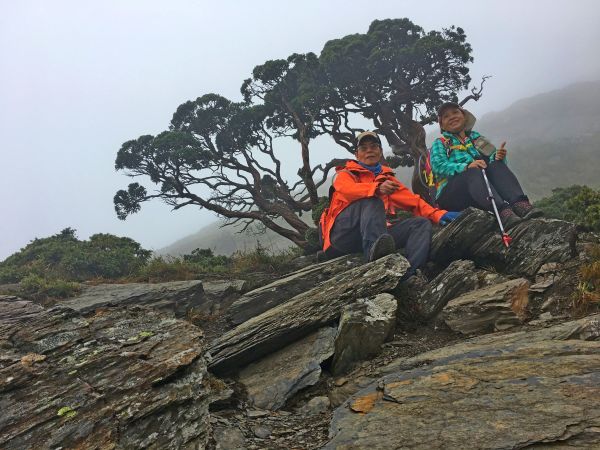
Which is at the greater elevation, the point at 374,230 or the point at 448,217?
the point at 374,230

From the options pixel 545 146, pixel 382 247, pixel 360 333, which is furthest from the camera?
pixel 545 146

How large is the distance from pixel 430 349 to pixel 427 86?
52.9 feet

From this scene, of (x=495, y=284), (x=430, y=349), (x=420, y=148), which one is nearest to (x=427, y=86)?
(x=420, y=148)

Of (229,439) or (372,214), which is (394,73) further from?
(229,439)

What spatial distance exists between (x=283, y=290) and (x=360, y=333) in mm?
2764

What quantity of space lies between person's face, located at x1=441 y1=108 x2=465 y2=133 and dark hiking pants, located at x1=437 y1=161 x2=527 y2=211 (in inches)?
42.4

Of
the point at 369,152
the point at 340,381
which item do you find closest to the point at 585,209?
the point at 369,152

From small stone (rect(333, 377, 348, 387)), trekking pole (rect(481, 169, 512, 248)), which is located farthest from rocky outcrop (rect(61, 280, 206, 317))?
trekking pole (rect(481, 169, 512, 248))

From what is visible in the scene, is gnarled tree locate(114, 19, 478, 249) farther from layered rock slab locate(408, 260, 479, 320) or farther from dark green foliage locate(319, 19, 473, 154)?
layered rock slab locate(408, 260, 479, 320)

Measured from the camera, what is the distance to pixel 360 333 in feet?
17.6

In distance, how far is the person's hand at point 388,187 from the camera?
275 inches

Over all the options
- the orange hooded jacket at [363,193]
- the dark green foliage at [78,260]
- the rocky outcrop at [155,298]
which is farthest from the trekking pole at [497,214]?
the dark green foliage at [78,260]

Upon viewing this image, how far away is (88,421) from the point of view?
342cm

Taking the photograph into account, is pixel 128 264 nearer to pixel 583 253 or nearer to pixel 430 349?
pixel 430 349
